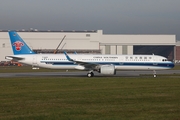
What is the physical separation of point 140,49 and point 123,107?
10818 cm

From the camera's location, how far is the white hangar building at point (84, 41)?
104662 mm

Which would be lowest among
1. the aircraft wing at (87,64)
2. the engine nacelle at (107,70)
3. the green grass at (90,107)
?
the green grass at (90,107)

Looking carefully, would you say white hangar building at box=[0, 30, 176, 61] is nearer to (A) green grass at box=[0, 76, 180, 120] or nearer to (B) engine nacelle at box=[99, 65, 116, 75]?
(B) engine nacelle at box=[99, 65, 116, 75]

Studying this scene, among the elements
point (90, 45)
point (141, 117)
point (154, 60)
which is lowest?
point (141, 117)

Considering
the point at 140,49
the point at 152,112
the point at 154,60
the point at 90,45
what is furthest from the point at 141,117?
the point at 140,49

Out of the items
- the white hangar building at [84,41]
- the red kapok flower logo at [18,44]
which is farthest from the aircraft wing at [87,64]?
the white hangar building at [84,41]

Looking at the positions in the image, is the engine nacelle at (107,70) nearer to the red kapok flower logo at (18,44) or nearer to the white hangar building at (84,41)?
the red kapok flower logo at (18,44)

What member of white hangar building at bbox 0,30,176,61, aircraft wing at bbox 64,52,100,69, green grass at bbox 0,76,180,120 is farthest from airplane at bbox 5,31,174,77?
white hangar building at bbox 0,30,176,61

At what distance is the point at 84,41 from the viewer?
106 meters

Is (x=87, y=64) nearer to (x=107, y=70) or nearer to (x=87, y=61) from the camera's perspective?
(x=87, y=61)

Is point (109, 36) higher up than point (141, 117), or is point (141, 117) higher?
point (109, 36)

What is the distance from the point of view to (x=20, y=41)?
43.1 m

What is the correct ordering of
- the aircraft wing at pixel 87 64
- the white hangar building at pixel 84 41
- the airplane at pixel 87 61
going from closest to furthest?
1. the aircraft wing at pixel 87 64
2. the airplane at pixel 87 61
3. the white hangar building at pixel 84 41

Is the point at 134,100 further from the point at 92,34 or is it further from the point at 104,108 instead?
the point at 92,34
